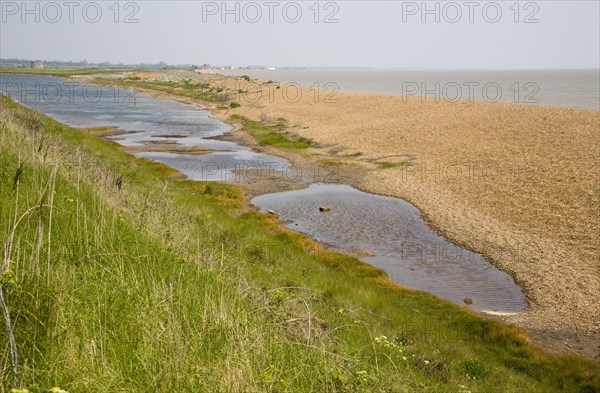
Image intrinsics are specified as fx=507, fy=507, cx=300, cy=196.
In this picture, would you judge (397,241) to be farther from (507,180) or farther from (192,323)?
(192,323)

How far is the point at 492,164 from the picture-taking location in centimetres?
3284

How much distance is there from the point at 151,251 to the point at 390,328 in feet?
20.4

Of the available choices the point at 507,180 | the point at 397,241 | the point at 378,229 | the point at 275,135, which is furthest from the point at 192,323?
the point at 275,135

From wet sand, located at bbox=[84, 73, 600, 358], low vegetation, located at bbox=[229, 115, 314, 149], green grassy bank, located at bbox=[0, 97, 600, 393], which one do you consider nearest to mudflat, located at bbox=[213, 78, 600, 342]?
wet sand, located at bbox=[84, 73, 600, 358]

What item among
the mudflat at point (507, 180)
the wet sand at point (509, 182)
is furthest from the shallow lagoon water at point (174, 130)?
the mudflat at point (507, 180)

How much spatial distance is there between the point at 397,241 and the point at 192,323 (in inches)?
627

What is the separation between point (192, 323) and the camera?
646 centimetres

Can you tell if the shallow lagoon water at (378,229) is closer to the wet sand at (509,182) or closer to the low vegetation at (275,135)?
the wet sand at (509,182)

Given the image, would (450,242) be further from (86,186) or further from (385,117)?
(385,117)

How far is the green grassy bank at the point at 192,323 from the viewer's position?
529 centimetres

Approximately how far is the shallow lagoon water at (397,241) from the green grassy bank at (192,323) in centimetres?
171

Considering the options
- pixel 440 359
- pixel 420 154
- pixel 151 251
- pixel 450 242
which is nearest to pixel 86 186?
pixel 151 251

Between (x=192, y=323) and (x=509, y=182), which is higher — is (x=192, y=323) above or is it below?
above

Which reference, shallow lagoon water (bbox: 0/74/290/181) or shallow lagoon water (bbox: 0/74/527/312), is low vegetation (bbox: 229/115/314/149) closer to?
shallow lagoon water (bbox: 0/74/290/181)
